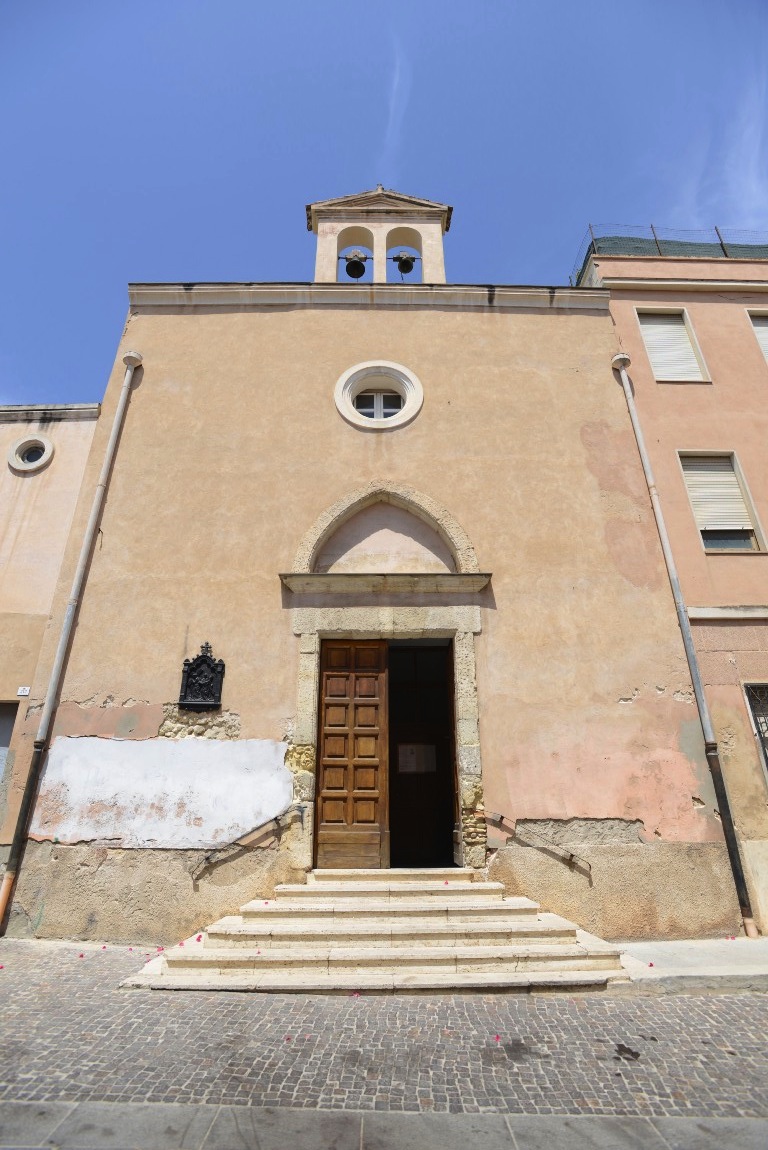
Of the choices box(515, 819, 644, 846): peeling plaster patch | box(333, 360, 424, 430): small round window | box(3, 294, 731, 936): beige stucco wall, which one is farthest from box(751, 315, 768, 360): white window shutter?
box(515, 819, 644, 846): peeling plaster patch

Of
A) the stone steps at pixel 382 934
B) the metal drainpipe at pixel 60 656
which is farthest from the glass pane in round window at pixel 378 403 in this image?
the stone steps at pixel 382 934

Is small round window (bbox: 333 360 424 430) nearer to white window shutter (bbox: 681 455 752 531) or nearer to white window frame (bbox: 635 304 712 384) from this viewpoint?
white window frame (bbox: 635 304 712 384)

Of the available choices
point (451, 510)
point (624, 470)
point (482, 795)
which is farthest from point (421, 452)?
point (482, 795)

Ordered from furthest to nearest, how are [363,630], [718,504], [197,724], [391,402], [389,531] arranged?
[391,402]
[718,504]
[389,531]
[363,630]
[197,724]

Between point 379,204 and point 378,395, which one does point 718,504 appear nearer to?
point 378,395

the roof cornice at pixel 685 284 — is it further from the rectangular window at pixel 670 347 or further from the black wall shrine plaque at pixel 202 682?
the black wall shrine plaque at pixel 202 682

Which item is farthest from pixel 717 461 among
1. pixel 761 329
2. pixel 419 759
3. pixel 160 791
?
pixel 160 791

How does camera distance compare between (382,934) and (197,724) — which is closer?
(382,934)

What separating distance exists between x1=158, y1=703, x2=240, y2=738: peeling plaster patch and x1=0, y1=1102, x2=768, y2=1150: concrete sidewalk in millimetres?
3986

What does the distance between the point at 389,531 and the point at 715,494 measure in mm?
4806

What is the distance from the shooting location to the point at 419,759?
30.2 feet

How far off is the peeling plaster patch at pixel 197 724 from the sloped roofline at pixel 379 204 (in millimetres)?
9057

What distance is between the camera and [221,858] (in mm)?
6238

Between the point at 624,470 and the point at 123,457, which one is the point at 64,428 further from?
the point at 624,470
